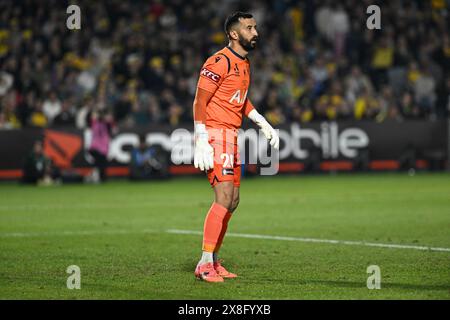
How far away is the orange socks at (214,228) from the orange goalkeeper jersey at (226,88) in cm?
84

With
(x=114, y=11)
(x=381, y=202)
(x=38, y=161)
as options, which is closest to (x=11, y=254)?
(x=381, y=202)

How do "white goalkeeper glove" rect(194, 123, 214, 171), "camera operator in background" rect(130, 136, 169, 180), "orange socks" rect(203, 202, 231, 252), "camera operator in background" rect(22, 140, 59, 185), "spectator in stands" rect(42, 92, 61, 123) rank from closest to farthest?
"white goalkeeper glove" rect(194, 123, 214, 171)
"orange socks" rect(203, 202, 231, 252)
"camera operator in background" rect(22, 140, 59, 185)
"camera operator in background" rect(130, 136, 169, 180)
"spectator in stands" rect(42, 92, 61, 123)

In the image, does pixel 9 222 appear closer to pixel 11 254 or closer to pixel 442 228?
pixel 11 254

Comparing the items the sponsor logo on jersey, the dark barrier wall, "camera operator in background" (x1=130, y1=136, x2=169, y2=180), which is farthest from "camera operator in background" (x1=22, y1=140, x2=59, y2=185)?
the sponsor logo on jersey

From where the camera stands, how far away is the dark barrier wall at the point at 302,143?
25188 millimetres

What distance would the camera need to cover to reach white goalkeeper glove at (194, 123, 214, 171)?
370 inches

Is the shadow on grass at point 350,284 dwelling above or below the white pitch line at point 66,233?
above

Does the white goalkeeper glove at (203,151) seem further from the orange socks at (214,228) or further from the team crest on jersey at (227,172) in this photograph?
the orange socks at (214,228)

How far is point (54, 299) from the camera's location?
26.5 ft

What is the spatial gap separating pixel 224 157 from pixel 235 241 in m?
3.32

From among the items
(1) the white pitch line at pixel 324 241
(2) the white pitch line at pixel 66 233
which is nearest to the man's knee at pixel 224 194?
(1) the white pitch line at pixel 324 241

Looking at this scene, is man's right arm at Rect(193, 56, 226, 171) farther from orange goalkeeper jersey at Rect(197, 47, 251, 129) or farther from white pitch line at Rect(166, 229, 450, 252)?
white pitch line at Rect(166, 229, 450, 252)

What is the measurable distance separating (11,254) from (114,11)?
19.2 metres
